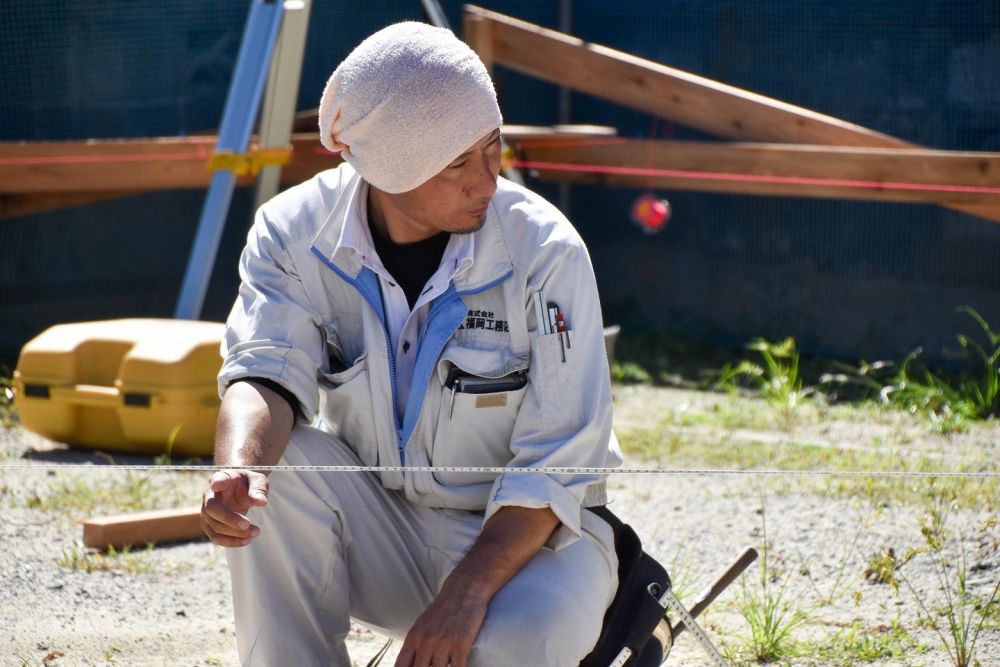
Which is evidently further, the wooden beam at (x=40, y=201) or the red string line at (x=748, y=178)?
the wooden beam at (x=40, y=201)

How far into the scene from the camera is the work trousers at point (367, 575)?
7.06ft

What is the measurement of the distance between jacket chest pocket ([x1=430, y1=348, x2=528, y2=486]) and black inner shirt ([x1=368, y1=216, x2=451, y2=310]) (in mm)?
187

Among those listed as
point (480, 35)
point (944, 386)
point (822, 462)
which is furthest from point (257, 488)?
point (480, 35)

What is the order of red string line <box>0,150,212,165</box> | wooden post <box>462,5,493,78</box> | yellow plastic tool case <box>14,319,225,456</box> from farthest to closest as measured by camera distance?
wooden post <box>462,5,493,78</box> → red string line <box>0,150,212,165</box> → yellow plastic tool case <box>14,319,225,456</box>

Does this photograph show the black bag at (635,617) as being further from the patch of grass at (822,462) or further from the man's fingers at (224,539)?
the patch of grass at (822,462)

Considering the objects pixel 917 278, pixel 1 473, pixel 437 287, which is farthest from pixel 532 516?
pixel 917 278

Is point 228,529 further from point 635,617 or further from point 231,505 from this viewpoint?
point 635,617

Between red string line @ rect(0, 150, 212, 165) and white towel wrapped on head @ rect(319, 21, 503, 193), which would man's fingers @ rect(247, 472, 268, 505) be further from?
red string line @ rect(0, 150, 212, 165)

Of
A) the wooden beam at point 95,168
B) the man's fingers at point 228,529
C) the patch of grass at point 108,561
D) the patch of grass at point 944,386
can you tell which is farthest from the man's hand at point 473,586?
the wooden beam at point 95,168

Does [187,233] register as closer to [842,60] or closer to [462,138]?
[842,60]

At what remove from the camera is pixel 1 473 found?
14.8 ft

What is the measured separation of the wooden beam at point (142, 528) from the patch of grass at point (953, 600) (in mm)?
1937

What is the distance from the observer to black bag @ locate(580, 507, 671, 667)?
2.34 meters

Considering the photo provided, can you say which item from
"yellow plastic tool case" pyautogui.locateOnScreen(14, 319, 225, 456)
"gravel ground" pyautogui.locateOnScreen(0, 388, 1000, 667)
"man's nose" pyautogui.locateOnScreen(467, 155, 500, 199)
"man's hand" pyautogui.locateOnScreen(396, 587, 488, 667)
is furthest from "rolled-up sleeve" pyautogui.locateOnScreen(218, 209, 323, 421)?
"yellow plastic tool case" pyautogui.locateOnScreen(14, 319, 225, 456)
